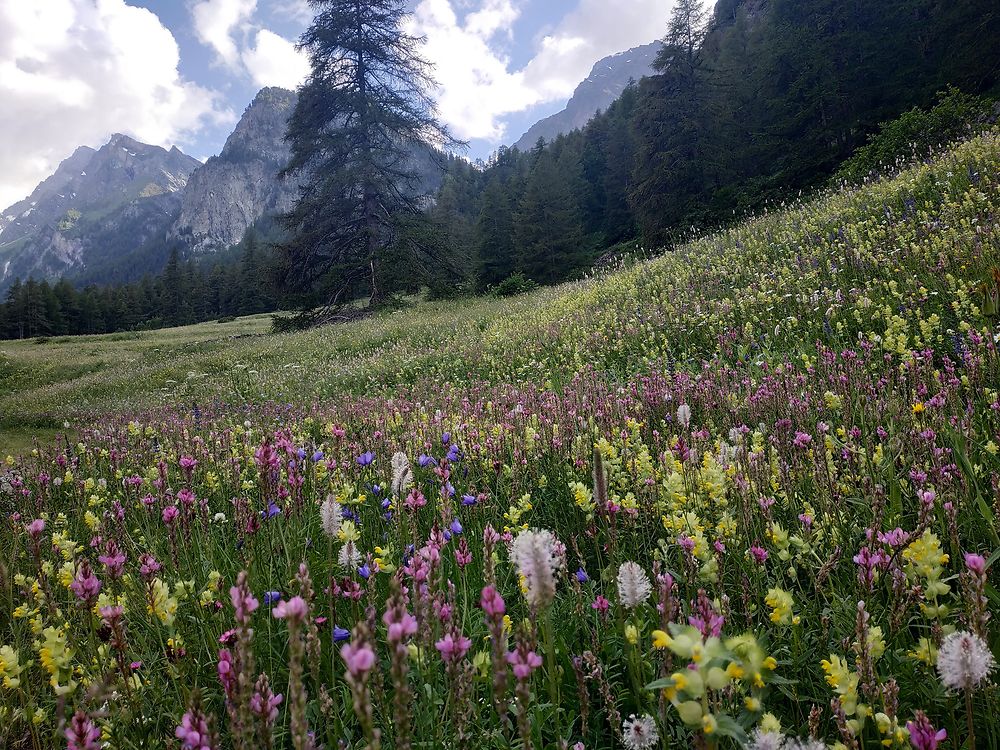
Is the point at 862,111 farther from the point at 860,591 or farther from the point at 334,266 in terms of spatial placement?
the point at 860,591

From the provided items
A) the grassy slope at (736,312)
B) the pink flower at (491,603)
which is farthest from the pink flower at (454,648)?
the grassy slope at (736,312)

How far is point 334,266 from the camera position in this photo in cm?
2586

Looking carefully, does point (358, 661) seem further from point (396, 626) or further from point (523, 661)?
point (523, 661)

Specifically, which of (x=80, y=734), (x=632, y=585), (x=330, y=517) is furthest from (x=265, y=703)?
(x=632, y=585)

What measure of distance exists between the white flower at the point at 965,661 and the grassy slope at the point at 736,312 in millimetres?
2689

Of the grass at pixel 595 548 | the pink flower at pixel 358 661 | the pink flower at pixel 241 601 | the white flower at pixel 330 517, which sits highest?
the pink flower at pixel 358 661

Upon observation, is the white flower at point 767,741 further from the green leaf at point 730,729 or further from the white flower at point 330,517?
the white flower at point 330,517

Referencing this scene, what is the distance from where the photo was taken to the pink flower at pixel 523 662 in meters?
0.85

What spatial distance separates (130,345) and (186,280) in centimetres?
6466

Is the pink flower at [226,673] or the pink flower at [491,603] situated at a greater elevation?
the pink flower at [491,603]

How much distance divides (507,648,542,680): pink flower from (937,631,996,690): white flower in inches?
26.1

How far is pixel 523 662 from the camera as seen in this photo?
93cm

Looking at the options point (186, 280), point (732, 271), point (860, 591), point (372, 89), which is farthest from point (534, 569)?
point (186, 280)

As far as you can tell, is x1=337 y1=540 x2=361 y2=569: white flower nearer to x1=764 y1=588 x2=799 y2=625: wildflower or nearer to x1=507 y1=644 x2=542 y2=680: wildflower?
x1=507 y1=644 x2=542 y2=680: wildflower
